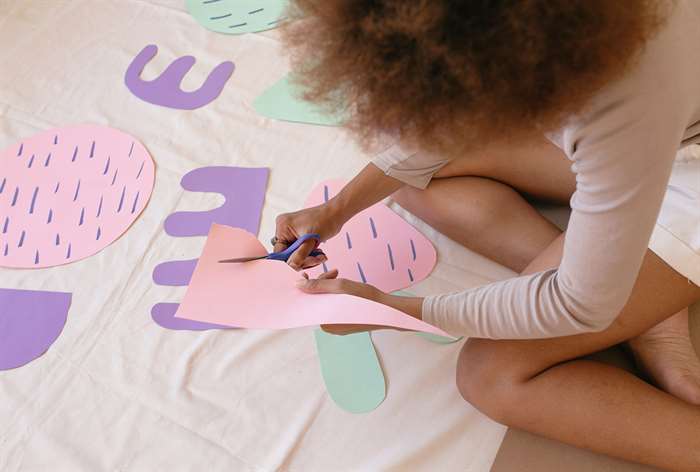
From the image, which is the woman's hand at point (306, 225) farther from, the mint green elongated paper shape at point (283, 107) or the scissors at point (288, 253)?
the mint green elongated paper shape at point (283, 107)

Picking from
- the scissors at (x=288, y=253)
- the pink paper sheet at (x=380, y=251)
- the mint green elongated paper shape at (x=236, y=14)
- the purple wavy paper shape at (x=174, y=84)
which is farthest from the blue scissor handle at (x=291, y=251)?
the mint green elongated paper shape at (x=236, y=14)

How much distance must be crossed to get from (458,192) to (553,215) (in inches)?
5.7

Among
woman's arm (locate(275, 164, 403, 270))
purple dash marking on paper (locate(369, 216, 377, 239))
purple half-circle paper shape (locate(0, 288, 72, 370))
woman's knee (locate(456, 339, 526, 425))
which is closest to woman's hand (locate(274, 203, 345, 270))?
woman's arm (locate(275, 164, 403, 270))

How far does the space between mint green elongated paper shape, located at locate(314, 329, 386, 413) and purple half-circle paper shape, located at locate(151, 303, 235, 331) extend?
0.14 metres

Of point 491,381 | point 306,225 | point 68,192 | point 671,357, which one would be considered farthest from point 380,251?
point 68,192

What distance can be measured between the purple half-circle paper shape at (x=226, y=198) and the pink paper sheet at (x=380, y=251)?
5.3 inches

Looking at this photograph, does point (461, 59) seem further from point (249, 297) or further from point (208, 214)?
point (208, 214)

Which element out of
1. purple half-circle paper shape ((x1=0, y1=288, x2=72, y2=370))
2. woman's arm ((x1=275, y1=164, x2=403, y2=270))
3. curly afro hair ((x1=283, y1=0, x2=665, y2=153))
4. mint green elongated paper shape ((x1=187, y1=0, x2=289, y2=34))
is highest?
curly afro hair ((x1=283, y1=0, x2=665, y2=153))

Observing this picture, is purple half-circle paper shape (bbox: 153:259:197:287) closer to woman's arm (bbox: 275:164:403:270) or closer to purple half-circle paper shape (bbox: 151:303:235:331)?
purple half-circle paper shape (bbox: 151:303:235:331)

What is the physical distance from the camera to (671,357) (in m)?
0.77

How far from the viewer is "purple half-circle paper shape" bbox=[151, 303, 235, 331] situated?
2.84 ft

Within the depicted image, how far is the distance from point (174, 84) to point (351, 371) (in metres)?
0.63

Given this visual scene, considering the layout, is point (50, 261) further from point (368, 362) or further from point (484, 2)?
point (484, 2)

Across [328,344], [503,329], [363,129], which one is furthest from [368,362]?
[363,129]
